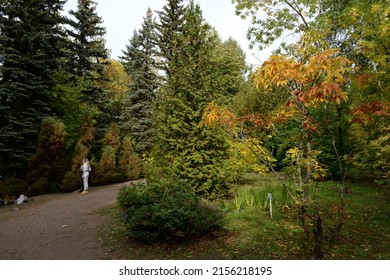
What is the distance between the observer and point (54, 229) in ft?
22.3

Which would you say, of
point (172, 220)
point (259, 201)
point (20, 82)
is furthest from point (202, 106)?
point (20, 82)

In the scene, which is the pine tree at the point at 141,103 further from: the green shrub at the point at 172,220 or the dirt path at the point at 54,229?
the green shrub at the point at 172,220

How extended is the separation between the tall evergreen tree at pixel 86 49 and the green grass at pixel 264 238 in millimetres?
12589

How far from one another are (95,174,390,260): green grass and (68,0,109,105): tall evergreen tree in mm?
12589

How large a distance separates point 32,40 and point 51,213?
825cm

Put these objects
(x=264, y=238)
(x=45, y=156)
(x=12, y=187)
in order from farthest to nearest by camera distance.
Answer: (x=45, y=156), (x=12, y=187), (x=264, y=238)

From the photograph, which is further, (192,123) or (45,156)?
(45,156)

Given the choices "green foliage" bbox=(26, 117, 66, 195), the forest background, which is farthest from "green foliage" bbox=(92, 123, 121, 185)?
"green foliage" bbox=(26, 117, 66, 195)

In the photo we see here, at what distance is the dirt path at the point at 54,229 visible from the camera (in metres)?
5.24

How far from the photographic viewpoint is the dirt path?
524 cm

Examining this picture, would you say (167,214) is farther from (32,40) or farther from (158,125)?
(32,40)

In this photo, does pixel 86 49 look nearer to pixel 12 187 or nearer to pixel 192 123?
pixel 12 187

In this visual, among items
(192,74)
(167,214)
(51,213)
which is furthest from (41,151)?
(167,214)

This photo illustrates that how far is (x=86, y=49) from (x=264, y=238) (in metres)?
17.6
